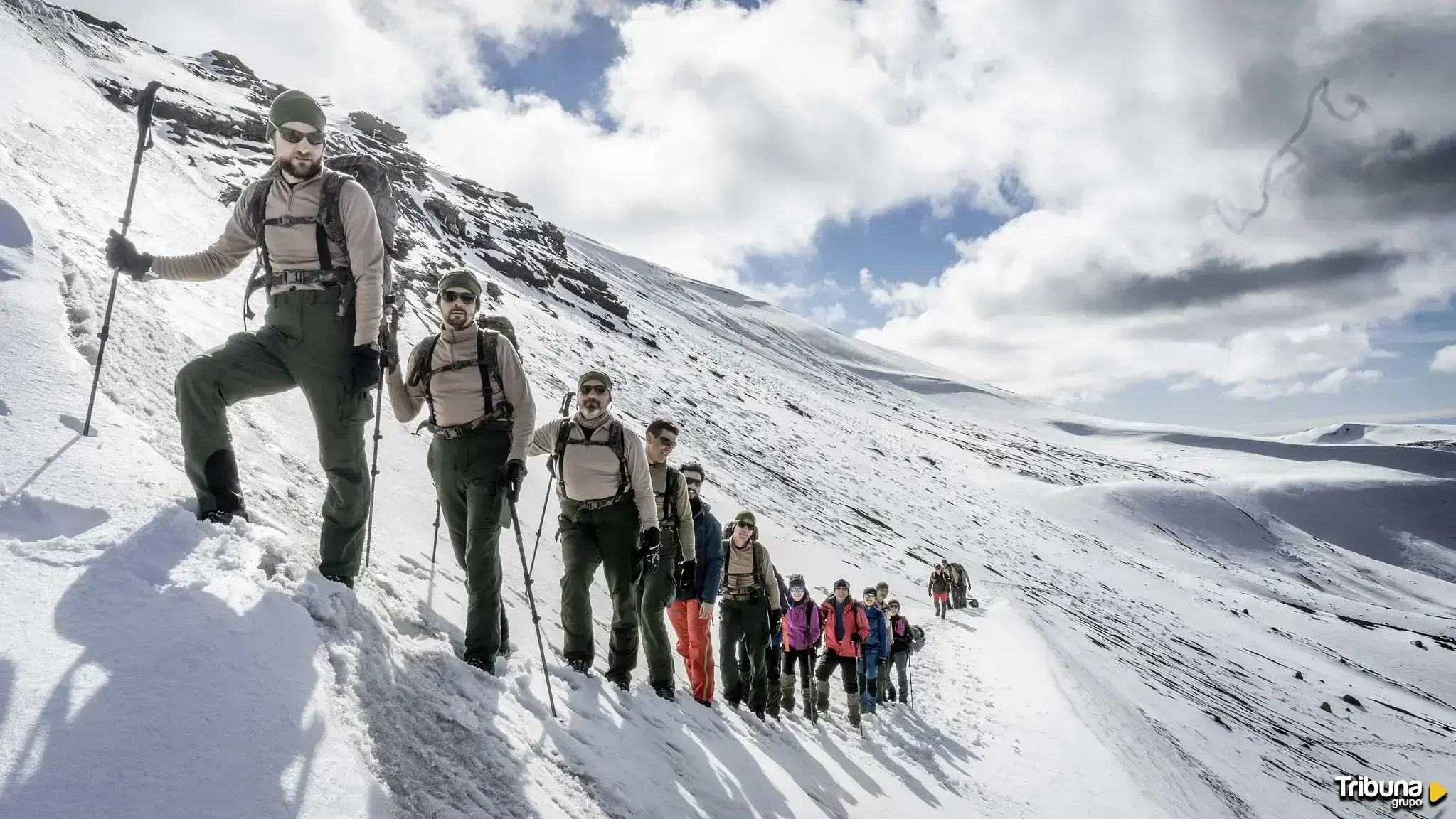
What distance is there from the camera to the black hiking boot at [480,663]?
179 inches

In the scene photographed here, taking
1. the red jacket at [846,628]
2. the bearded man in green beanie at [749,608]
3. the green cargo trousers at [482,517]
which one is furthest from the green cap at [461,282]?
the red jacket at [846,628]

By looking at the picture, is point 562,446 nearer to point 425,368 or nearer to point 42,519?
point 425,368

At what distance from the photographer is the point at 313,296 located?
394 centimetres

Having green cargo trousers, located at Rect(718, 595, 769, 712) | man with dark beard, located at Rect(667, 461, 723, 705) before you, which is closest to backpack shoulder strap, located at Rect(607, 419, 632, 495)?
man with dark beard, located at Rect(667, 461, 723, 705)

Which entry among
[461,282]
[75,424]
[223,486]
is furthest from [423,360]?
[75,424]

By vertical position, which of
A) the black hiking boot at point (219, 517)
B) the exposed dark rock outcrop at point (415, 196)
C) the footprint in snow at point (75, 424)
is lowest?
the black hiking boot at point (219, 517)

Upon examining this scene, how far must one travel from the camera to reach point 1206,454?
154 m

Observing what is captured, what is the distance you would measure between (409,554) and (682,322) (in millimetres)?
85867

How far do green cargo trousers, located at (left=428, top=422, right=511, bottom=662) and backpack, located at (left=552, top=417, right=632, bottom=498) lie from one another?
115cm

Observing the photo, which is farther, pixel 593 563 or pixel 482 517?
pixel 593 563

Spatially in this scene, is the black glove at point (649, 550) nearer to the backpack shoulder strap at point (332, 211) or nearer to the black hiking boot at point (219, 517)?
the black hiking boot at point (219, 517)

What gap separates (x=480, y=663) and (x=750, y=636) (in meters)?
4.76

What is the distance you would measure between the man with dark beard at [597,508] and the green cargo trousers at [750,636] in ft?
9.72

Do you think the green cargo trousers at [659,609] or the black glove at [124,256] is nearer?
the black glove at [124,256]
